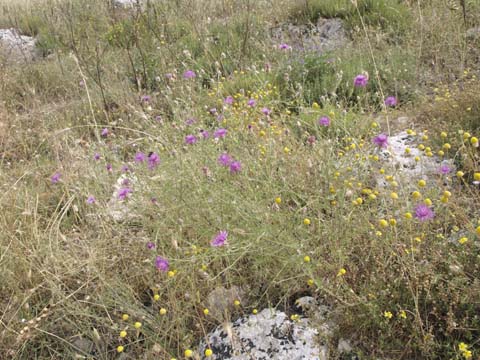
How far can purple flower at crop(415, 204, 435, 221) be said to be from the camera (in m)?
1.67

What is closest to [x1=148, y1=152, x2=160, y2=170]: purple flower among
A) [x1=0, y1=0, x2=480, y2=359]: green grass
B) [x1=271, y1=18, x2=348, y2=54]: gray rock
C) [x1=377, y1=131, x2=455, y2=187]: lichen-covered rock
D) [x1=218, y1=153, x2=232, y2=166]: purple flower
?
[x1=0, y1=0, x2=480, y2=359]: green grass

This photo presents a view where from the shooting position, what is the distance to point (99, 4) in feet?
25.2

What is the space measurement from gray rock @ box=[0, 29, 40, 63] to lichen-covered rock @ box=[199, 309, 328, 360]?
5.66 metres

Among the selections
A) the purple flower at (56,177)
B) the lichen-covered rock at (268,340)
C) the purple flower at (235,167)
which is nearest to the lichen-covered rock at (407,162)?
the purple flower at (235,167)

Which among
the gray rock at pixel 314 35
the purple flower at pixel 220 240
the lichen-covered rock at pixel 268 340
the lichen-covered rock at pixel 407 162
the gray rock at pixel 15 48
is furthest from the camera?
the gray rock at pixel 15 48

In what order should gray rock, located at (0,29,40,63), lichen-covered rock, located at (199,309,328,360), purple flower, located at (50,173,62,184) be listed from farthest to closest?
gray rock, located at (0,29,40,63), purple flower, located at (50,173,62,184), lichen-covered rock, located at (199,309,328,360)


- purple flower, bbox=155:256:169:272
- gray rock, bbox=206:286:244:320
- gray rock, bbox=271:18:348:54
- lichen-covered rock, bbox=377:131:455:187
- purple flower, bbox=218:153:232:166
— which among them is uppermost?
purple flower, bbox=218:153:232:166

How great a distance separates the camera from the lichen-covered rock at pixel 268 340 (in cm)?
157

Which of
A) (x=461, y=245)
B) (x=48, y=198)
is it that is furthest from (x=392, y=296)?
(x=48, y=198)

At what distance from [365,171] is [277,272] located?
0.80 metres

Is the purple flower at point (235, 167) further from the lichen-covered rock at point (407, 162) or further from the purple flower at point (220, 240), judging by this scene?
the lichen-covered rock at point (407, 162)

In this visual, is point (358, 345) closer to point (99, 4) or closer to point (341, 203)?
point (341, 203)

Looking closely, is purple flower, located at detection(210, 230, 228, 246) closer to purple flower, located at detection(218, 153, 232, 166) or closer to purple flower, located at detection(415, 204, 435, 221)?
purple flower, located at detection(218, 153, 232, 166)

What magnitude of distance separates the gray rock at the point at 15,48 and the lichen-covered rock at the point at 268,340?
566 cm
